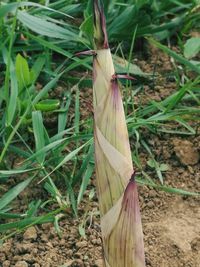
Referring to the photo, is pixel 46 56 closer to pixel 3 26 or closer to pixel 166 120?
pixel 3 26

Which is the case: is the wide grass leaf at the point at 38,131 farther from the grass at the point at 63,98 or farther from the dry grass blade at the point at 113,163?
the dry grass blade at the point at 113,163

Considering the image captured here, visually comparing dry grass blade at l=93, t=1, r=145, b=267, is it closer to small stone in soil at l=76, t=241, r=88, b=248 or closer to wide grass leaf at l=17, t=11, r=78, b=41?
small stone in soil at l=76, t=241, r=88, b=248

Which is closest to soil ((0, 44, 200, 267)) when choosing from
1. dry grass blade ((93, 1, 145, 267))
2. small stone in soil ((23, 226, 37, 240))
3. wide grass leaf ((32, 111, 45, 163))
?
small stone in soil ((23, 226, 37, 240))

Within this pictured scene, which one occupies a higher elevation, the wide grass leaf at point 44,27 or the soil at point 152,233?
the wide grass leaf at point 44,27

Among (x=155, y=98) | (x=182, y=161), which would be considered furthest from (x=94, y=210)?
(x=155, y=98)

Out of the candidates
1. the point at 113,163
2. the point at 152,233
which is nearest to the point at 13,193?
the point at 152,233

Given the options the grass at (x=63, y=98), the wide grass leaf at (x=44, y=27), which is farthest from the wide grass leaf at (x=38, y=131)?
the wide grass leaf at (x=44, y=27)

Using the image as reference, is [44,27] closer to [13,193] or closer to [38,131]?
[38,131]

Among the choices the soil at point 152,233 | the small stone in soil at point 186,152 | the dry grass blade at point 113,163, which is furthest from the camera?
the small stone in soil at point 186,152
